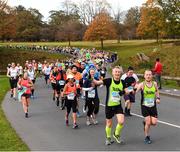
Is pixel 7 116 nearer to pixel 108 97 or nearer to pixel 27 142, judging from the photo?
pixel 27 142

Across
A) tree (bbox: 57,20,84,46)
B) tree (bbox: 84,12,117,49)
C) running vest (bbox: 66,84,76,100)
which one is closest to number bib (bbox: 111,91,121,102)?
running vest (bbox: 66,84,76,100)

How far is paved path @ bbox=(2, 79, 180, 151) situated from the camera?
9.88 meters

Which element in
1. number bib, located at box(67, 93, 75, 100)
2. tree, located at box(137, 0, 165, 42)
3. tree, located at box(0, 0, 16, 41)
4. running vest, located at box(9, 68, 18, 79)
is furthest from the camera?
tree, located at box(137, 0, 165, 42)

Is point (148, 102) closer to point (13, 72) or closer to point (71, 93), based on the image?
point (71, 93)

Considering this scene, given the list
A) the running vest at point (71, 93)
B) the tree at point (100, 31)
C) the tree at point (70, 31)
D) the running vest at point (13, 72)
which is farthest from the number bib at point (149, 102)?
the tree at point (70, 31)

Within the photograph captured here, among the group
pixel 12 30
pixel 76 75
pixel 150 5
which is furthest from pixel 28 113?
pixel 150 5

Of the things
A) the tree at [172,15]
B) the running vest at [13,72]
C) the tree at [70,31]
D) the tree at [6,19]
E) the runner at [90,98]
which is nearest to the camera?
the runner at [90,98]

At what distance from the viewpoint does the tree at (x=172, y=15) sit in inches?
2616

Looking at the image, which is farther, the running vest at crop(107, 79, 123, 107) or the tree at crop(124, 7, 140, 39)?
the tree at crop(124, 7, 140, 39)

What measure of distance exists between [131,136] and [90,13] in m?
107

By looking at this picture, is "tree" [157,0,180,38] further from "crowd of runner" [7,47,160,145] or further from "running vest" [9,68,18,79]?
"crowd of runner" [7,47,160,145]

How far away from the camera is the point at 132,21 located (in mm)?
113125

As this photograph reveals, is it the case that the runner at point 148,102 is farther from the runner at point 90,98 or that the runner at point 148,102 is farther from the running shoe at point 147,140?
the runner at point 90,98

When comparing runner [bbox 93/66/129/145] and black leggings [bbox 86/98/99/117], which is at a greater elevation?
runner [bbox 93/66/129/145]
